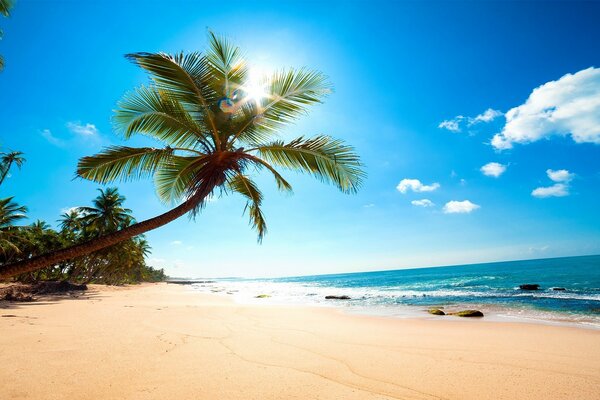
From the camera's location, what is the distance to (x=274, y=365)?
4.71 metres

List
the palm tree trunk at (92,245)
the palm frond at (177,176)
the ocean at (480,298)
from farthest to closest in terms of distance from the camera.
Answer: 1. the ocean at (480,298)
2. the palm frond at (177,176)
3. the palm tree trunk at (92,245)

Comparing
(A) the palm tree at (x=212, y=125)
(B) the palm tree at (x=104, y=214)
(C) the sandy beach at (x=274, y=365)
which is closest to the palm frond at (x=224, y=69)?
(A) the palm tree at (x=212, y=125)

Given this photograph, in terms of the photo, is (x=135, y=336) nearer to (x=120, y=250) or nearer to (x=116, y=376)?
(x=116, y=376)

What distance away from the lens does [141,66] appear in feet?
13.4

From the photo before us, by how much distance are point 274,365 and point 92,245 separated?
3.19 metres

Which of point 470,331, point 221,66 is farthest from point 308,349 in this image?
point 470,331

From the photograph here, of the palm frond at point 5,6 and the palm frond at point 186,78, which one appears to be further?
the palm frond at point 5,6

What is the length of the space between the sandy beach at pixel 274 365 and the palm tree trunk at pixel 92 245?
173 centimetres

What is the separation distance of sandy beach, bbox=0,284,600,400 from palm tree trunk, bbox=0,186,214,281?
1732 millimetres

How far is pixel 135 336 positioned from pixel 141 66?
5486 millimetres

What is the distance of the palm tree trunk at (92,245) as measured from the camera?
104 inches

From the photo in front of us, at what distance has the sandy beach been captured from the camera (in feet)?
12.2

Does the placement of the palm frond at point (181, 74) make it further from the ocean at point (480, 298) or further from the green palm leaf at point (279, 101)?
the ocean at point (480, 298)

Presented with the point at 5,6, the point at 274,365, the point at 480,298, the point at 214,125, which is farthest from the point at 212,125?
the point at 480,298
